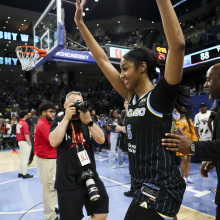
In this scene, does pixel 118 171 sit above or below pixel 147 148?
below

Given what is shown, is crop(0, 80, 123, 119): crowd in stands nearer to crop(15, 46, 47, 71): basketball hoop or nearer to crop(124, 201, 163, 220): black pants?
crop(15, 46, 47, 71): basketball hoop

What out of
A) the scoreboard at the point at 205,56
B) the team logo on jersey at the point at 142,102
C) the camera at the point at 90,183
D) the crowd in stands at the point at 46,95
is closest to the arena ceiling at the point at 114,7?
the scoreboard at the point at 205,56

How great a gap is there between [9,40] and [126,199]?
74.3 feet

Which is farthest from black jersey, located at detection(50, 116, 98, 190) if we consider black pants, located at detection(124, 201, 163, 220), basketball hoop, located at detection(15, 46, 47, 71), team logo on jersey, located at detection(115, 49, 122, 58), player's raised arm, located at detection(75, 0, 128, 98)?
team logo on jersey, located at detection(115, 49, 122, 58)

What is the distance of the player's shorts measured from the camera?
88.0 inches

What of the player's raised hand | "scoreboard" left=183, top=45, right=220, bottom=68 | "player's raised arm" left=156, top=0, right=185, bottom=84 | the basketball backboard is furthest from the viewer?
"scoreboard" left=183, top=45, right=220, bottom=68

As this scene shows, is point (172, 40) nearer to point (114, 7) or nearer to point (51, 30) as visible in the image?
point (51, 30)

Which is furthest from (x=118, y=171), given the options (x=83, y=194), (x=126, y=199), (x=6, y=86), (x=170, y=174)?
(x=6, y=86)

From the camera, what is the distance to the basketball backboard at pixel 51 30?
19.5 ft

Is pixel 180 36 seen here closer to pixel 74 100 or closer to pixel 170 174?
pixel 170 174

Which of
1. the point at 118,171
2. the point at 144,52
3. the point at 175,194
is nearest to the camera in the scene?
the point at 175,194

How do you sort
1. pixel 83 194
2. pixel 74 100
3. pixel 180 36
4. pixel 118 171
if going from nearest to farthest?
pixel 180 36
pixel 83 194
pixel 74 100
pixel 118 171

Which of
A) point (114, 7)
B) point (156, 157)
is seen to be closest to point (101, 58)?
point (156, 157)

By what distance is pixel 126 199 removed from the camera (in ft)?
14.2
